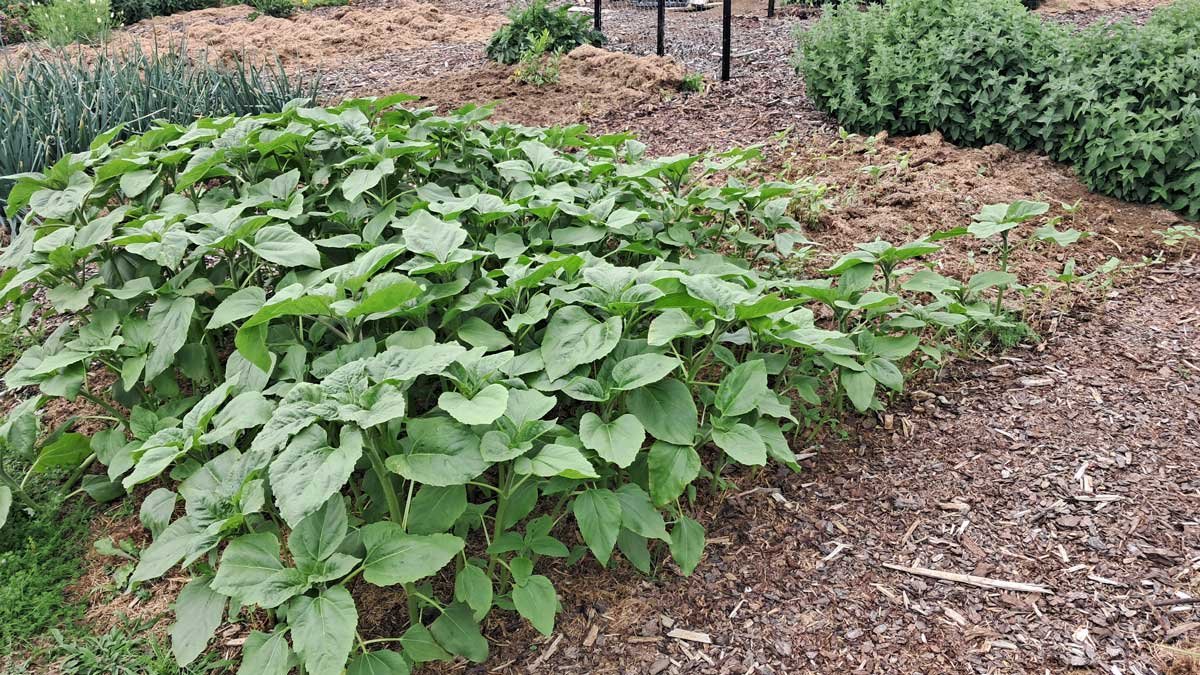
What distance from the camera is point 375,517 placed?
203 cm

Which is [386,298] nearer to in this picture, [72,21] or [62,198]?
[62,198]

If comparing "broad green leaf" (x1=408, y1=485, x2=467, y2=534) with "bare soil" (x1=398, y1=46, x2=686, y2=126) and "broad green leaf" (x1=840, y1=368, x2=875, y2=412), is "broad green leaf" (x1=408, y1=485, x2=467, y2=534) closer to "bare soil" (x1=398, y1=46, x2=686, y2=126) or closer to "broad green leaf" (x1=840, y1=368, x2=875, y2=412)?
"broad green leaf" (x1=840, y1=368, x2=875, y2=412)

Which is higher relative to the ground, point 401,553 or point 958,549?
point 401,553

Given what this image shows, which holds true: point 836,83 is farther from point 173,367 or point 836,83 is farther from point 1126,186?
point 173,367

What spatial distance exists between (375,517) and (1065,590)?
66.9 inches

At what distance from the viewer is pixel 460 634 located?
1.88 m

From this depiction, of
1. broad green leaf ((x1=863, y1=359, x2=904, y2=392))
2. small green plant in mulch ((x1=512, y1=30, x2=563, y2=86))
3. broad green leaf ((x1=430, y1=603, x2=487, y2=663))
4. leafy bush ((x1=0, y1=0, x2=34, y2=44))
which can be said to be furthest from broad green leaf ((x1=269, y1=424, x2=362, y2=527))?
leafy bush ((x1=0, y1=0, x2=34, y2=44))

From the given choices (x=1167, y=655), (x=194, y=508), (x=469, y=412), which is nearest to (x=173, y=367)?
(x=194, y=508)

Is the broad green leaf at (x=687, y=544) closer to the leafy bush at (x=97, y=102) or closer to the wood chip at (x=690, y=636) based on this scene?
the wood chip at (x=690, y=636)

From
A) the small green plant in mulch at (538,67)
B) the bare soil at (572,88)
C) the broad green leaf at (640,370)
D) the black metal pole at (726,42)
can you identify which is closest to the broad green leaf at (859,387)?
the broad green leaf at (640,370)

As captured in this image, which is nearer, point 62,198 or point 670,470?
point 670,470

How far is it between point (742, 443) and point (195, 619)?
1.26 meters

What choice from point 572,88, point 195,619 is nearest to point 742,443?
A: point 195,619

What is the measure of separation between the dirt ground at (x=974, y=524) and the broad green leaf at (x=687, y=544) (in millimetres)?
128
